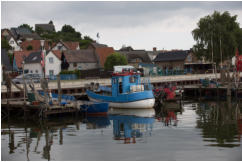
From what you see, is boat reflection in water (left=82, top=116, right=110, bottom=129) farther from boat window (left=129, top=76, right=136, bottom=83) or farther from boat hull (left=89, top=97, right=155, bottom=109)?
boat window (left=129, top=76, right=136, bottom=83)

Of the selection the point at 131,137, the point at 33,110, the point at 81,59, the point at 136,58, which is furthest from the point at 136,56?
the point at 131,137

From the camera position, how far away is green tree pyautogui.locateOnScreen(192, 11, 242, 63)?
270 feet

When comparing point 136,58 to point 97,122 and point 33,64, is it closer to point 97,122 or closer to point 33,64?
point 33,64

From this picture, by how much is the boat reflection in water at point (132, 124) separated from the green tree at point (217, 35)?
46374 millimetres

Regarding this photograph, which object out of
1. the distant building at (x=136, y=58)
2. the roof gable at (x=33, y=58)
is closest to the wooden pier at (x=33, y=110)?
the roof gable at (x=33, y=58)

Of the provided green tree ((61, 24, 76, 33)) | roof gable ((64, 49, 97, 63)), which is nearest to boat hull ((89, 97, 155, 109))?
roof gable ((64, 49, 97, 63))

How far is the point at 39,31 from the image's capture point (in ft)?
578

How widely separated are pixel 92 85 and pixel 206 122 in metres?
19.7

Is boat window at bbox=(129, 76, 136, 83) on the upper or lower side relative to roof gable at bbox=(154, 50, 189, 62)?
lower

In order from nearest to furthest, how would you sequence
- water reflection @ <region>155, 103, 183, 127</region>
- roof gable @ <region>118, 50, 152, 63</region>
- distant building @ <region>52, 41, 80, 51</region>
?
water reflection @ <region>155, 103, 183, 127</region> < roof gable @ <region>118, 50, 152, 63</region> < distant building @ <region>52, 41, 80, 51</region>

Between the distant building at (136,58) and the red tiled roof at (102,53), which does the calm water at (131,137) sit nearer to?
the red tiled roof at (102,53)

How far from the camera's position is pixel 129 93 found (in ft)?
133

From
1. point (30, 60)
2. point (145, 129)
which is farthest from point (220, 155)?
point (30, 60)

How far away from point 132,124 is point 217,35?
55179mm
